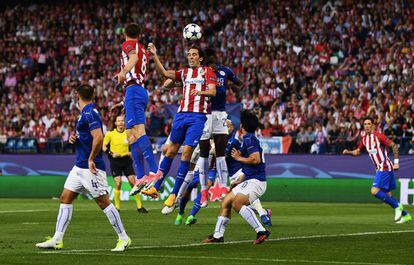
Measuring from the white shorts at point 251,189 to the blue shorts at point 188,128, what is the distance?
7.48 ft

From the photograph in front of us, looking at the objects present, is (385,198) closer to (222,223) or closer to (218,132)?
(218,132)

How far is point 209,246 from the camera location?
16422 mm

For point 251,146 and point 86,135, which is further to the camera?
point 251,146

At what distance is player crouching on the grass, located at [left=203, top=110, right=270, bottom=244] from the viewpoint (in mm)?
17078

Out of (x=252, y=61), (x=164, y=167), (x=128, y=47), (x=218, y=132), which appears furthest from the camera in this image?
(x=252, y=61)

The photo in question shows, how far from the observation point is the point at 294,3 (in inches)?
1779

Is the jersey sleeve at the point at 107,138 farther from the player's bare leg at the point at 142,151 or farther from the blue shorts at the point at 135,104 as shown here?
the blue shorts at the point at 135,104

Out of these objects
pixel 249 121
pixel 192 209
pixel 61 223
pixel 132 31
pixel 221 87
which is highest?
pixel 132 31

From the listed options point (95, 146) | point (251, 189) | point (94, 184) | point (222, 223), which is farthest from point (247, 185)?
point (95, 146)

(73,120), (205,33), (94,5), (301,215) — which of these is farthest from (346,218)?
(94,5)

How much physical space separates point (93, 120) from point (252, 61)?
28194 mm

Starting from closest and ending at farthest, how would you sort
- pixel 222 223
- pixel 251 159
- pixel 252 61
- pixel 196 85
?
pixel 251 159 → pixel 222 223 → pixel 196 85 → pixel 252 61

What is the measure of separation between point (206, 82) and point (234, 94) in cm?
2151

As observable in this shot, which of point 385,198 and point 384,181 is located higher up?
point 384,181
